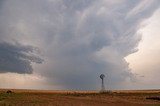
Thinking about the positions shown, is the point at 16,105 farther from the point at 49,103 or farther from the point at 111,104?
the point at 111,104

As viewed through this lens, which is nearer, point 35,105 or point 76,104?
point 35,105

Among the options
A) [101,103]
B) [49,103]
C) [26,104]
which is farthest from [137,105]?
[26,104]

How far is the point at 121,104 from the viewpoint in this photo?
57844 mm

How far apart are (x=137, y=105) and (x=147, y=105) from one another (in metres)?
1.74

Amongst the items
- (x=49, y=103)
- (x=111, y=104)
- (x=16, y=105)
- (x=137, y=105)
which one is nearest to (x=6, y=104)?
(x=16, y=105)

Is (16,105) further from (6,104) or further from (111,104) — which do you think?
(111,104)

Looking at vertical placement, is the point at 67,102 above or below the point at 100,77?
below

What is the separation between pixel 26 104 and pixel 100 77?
50181 millimetres

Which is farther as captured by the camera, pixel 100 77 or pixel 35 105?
pixel 100 77

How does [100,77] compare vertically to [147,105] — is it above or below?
above

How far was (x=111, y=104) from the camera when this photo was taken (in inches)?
2233

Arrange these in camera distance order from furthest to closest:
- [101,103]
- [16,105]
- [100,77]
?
[100,77] → [101,103] → [16,105]

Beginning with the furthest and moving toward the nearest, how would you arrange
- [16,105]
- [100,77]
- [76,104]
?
[100,77] < [76,104] < [16,105]

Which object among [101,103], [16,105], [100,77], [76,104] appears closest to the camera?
[16,105]
